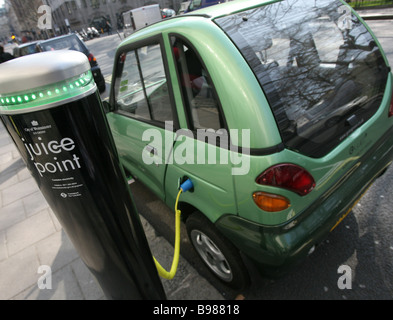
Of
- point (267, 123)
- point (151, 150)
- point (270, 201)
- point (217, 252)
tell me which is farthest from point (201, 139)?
point (217, 252)

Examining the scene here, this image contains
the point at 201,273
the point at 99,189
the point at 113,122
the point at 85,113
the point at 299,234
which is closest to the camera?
the point at 85,113

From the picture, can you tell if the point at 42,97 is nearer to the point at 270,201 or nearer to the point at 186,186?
the point at 186,186

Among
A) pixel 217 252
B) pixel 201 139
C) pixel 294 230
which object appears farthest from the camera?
pixel 217 252

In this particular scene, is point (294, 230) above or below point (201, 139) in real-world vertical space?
below

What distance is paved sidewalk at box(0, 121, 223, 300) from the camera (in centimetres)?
234

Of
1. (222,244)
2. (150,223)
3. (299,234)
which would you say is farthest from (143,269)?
(150,223)

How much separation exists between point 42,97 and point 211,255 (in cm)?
166

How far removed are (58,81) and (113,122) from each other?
1.91m

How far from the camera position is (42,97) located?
3.56 feet

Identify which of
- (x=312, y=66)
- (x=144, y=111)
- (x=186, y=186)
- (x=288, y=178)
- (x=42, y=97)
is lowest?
(x=186, y=186)

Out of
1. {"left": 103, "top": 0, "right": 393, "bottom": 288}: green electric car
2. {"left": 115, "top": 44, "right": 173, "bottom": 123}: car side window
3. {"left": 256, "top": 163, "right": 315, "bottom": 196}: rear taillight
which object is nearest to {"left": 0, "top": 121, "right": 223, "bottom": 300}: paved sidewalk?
{"left": 103, "top": 0, "right": 393, "bottom": 288}: green electric car

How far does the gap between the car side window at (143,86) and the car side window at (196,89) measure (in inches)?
10.2
